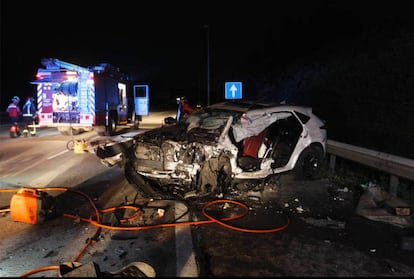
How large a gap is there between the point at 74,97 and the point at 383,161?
1241cm

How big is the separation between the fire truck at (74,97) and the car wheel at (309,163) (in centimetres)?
1019

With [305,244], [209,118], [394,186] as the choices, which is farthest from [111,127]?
[305,244]

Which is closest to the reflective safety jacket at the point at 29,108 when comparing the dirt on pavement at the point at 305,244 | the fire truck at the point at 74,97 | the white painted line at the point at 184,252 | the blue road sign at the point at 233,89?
the fire truck at the point at 74,97

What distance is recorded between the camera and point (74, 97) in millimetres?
15430

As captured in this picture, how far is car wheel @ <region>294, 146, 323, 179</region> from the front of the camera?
7.49 m

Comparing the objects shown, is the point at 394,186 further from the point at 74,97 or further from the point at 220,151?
the point at 74,97

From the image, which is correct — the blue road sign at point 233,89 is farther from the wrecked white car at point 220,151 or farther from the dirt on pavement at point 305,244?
the dirt on pavement at point 305,244

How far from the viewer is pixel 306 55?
32.3 meters

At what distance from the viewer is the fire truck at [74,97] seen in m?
15.2

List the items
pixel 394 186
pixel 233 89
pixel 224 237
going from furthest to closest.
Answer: pixel 233 89, pixel 394 186, pixel 224 237

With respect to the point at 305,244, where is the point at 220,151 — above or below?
above

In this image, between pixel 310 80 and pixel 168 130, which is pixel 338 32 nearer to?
pixel 310 80

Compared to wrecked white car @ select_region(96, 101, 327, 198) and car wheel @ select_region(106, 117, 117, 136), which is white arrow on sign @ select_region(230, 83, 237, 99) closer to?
car wheel @ select_region(106, 117, 117, 136)

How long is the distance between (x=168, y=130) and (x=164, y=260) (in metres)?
3.55
